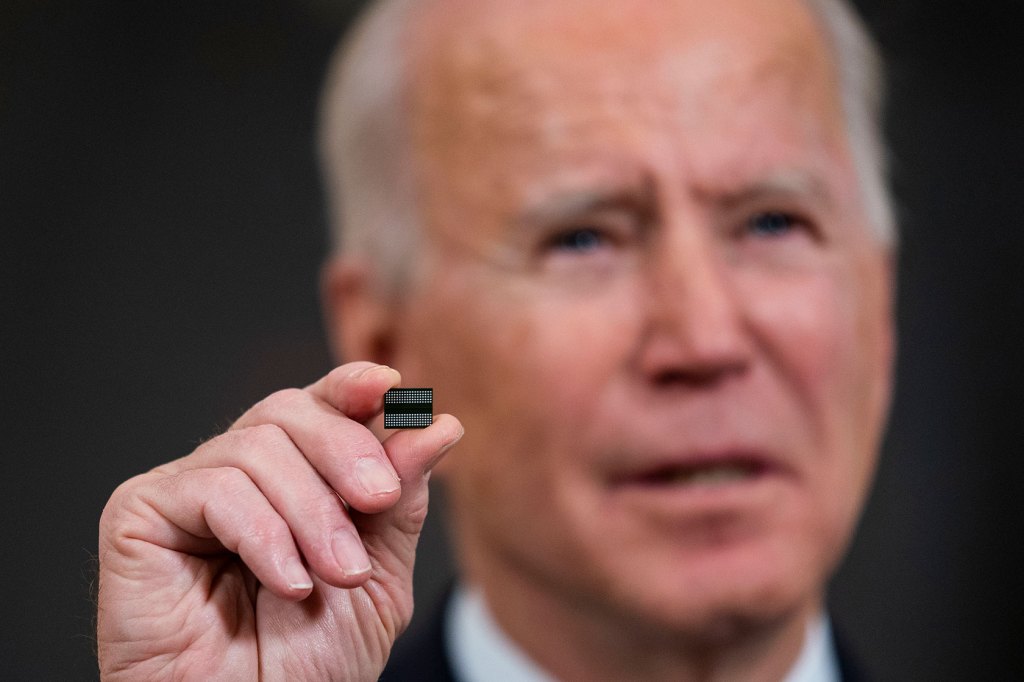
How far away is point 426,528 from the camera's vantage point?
7.00ft

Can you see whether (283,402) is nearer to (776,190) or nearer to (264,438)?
(264,438)

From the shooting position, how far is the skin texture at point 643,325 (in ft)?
5.23

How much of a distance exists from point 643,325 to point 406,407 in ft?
2.39

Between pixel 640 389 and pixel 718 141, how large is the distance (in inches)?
17.1

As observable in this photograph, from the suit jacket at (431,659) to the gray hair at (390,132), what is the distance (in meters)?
0.63

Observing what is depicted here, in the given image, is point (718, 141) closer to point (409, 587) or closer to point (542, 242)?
point (542, 242)

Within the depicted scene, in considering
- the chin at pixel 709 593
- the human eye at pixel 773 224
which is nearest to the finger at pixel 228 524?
the chin at pixel 709 593

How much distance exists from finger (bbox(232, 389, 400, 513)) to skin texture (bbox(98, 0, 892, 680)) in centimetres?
64

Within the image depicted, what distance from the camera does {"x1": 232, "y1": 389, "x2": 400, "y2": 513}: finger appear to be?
947 millimetres

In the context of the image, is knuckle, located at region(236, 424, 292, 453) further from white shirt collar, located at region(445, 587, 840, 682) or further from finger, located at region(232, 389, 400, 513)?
white shirt collar, located at region(445, 587, 840, 682)

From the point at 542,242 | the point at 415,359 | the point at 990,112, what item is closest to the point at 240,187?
the point at 415,359

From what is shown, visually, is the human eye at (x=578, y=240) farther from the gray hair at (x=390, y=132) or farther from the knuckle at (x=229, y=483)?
the knuckle at (x=229, y=483)

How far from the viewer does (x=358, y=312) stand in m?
1.92

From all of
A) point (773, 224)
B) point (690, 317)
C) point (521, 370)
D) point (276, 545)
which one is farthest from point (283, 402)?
point (773, 224)
